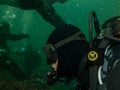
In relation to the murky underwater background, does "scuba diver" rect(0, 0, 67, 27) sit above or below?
above

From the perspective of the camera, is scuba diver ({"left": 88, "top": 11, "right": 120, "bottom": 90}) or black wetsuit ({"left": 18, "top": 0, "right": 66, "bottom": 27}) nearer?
scuba diver ({"left": 88, "top": 11, "right": 120, "bottom": 90})

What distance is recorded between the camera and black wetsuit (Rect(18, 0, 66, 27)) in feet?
42.0

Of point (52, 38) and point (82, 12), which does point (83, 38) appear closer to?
point (52, 38)

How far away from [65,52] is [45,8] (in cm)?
1101

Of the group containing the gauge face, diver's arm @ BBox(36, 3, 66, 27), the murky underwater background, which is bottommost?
the murky underwater background

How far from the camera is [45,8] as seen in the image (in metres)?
13.6

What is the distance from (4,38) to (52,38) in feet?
37.5

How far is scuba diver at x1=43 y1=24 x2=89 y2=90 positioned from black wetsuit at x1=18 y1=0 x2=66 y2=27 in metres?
9.70

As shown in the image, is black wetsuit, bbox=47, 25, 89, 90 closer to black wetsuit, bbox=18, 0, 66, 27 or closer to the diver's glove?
the diver's glove

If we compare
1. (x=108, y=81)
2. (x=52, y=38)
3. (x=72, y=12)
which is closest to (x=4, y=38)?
(x=52, y=38)

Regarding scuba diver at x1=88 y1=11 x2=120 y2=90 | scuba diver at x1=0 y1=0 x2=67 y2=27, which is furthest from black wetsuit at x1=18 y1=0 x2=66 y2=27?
scuba diver at x1=88 y1=11 x2=120 y2=90

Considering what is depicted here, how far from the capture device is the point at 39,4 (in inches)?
522

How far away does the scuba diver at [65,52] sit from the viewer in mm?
2727

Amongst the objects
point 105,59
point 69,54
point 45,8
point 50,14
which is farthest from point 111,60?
point 45,8
